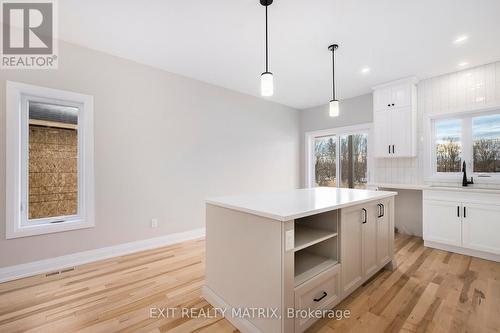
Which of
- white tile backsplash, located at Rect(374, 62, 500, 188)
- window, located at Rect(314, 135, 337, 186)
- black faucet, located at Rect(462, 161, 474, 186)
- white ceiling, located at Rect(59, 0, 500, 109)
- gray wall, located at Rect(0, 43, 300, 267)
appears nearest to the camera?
white ceiling, located at Rect(59, 0, 500, 109)

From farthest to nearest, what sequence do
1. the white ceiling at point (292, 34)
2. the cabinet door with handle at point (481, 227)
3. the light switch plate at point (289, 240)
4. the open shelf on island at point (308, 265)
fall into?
the cabinet door with handle at point (481, 227), the white ceiling at point (292, 34), the open shelf on island at point (308, 265), the light switch plate at point (289, 240)

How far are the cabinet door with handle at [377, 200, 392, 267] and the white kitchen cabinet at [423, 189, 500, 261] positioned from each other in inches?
53.5

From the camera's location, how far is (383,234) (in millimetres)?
2414

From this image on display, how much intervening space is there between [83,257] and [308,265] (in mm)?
2754

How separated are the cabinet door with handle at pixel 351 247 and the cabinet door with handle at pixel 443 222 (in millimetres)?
2079

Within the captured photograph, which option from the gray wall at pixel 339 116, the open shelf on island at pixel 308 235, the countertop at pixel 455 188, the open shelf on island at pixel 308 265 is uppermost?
the gray wall at pixel 339 116

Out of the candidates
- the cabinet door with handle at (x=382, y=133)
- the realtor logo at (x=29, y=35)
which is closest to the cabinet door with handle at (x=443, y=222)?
the cabinet door with handle at (x=382, y=133)

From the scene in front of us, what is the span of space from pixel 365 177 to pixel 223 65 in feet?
11.7

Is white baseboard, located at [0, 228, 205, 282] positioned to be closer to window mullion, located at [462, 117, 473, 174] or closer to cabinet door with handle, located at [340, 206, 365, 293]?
cabinet door with handle, located at [340, 206, 365, 293]

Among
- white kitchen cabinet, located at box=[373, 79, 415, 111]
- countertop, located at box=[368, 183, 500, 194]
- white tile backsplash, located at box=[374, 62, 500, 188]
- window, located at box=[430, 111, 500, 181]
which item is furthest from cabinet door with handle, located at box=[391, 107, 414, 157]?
countertop, located at box=[368, 183, 500, 194]

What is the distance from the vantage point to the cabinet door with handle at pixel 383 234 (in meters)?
2.33

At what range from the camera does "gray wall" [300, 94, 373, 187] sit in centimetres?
453

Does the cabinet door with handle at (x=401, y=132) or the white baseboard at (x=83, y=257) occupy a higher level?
the cabinet door with handle at (x=401, y=132)

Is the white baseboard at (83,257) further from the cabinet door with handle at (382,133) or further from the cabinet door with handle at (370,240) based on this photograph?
the cabinet door with handle at (382,133)
